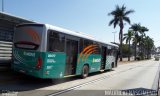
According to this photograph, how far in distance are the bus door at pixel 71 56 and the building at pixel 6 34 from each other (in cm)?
301

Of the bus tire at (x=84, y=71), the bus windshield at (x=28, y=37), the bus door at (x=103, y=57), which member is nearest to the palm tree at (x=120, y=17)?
the bus door at (x=103, y=57)

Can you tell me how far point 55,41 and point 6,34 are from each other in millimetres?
5232

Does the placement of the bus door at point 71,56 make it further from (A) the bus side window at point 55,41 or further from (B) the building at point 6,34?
(B) the building at point 6,34

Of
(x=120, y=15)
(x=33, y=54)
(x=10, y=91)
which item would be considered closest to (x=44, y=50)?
(x=33, y=54)

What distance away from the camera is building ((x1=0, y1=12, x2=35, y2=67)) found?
48.8 ft

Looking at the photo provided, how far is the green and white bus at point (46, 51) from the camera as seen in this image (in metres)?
12.0

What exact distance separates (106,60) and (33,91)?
12637 millimetres

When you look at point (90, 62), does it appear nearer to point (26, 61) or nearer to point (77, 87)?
point (77, 87)

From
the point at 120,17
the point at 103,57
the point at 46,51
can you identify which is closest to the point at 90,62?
the point at 103,57

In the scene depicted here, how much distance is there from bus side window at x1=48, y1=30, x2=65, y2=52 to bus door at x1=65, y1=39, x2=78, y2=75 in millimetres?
689

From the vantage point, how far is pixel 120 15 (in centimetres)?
5809

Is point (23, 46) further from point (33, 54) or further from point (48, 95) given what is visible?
point (48, 95)

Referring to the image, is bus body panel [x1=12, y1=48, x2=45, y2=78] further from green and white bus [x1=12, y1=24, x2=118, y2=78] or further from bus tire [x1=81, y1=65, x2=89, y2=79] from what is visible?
bus tire [x1=81, y1=65, x2=89, y2=79]

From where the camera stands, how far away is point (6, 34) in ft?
54.4
